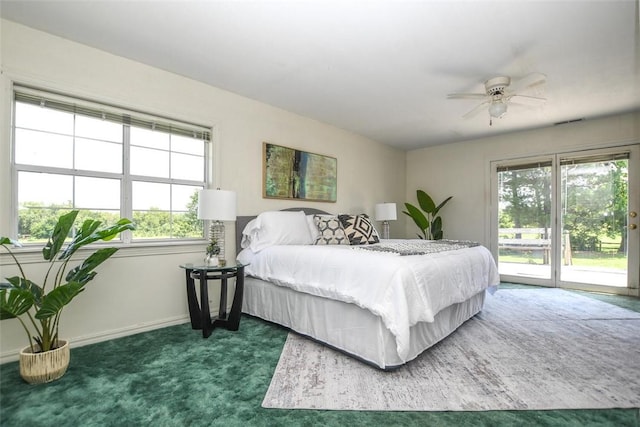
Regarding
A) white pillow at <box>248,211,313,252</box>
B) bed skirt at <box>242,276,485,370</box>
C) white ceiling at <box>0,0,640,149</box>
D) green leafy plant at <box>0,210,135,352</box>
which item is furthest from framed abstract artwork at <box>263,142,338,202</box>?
green leafy plant at <box>0,210,135,352</box>

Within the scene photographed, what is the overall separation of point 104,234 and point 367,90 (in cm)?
282

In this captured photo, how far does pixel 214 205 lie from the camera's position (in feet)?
9.04

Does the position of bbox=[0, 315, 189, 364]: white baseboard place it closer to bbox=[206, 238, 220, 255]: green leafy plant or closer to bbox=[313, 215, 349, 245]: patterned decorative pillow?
bbox=[206, 238, 220, 255]: green leafy plant

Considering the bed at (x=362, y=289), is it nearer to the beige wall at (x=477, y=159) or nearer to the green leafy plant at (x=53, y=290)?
the green leafy plant at (x=53, y=290)

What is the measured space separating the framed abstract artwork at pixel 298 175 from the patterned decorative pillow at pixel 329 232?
715 millimetres

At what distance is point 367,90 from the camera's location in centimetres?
336

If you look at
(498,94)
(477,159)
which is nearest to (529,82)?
(498,94)

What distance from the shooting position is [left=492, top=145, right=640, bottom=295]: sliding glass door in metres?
4.14

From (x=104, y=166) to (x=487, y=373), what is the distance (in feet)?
11.3

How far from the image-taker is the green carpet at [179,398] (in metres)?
1.52

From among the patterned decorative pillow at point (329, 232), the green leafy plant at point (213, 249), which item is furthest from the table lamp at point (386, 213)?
the green leafy plant at point (213, 249)

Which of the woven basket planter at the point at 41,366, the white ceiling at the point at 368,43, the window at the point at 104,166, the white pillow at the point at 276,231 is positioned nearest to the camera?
the woven basket planter at the point at 41,366

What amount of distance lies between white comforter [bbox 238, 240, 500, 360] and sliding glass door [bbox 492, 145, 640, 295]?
246cm

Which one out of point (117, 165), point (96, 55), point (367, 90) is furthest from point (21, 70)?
point (367, 90)
